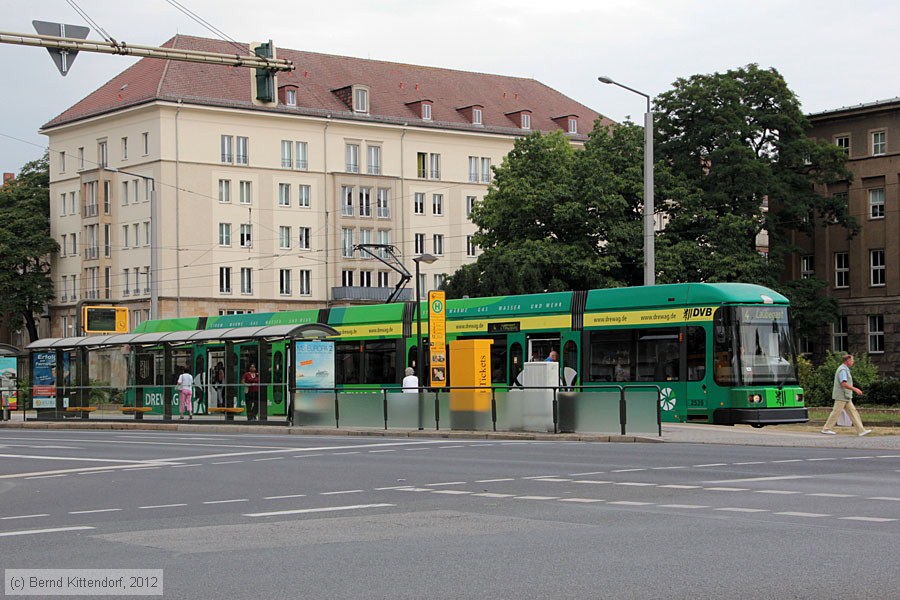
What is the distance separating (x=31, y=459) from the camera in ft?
84.3

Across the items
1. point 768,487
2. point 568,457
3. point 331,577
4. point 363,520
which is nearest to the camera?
A: point 331,577

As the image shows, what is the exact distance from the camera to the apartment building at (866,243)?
62.6 meters

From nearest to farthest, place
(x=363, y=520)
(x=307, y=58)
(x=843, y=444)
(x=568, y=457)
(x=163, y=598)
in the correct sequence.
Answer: (x=163, y=598) < (x=363, y=520) < (x=568, y=457) < (x=843, y=444) < (x=307, y=58)

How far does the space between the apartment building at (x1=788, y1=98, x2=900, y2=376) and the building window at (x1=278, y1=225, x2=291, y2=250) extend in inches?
1508

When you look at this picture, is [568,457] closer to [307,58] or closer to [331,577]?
[331,577]

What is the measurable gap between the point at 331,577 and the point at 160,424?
3289cm

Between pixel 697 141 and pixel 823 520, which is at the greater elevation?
pixel 697 141

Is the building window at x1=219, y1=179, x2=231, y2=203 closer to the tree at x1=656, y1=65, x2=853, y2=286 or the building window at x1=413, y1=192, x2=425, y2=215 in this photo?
the building window at x1=413, y1=192, x2=425, y2=215

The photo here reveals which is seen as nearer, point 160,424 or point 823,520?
point 823,520

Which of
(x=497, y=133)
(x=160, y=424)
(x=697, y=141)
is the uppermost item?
(x=497, y=133)

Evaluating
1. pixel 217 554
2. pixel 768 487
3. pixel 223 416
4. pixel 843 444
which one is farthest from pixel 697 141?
pixel 217 554

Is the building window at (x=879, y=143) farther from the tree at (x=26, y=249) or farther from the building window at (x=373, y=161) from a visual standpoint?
the tree at (x=26, y=249)

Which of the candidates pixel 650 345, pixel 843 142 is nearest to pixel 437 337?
pixel 650 345

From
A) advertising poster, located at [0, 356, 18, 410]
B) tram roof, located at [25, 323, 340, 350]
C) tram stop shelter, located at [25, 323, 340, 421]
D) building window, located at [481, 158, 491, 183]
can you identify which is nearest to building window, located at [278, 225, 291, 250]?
building window, located at [481, 158, 491, 183]
